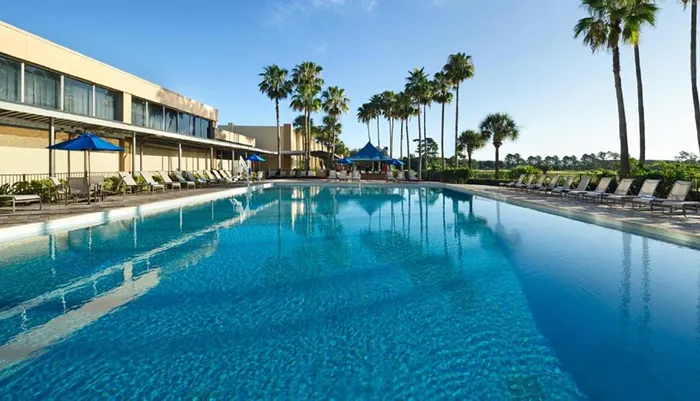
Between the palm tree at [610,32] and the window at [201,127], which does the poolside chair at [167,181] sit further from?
the palm tree at [610,32]

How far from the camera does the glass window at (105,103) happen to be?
744 inches

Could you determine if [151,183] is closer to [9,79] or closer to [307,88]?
[9,79]

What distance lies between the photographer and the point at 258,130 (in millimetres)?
45375

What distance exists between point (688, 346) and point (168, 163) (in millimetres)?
26284

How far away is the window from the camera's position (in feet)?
96.1

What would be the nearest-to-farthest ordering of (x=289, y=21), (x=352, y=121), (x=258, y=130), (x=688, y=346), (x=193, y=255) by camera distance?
(x=688, y=346)
(x=193, y=255)
(x=289, y=21)
(x=258, y=130)
(x=352, y=121)

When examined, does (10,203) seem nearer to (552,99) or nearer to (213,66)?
(213,66)

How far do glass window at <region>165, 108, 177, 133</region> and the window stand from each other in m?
3.05

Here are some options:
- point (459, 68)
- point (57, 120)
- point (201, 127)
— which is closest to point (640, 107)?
point (459, 68)

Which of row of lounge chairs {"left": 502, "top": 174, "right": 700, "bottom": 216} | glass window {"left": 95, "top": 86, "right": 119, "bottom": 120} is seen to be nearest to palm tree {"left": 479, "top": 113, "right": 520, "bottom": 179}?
row of lounge chairs {"left": 502, "top": 174, "right": 700, "bottom": 216}

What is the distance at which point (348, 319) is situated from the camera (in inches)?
168

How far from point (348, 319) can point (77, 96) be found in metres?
19.0

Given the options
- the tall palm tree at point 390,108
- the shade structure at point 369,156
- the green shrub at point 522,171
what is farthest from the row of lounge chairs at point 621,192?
the tall palm tree at point 390,108

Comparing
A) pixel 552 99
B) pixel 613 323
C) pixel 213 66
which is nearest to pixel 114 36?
pixel 213 66
